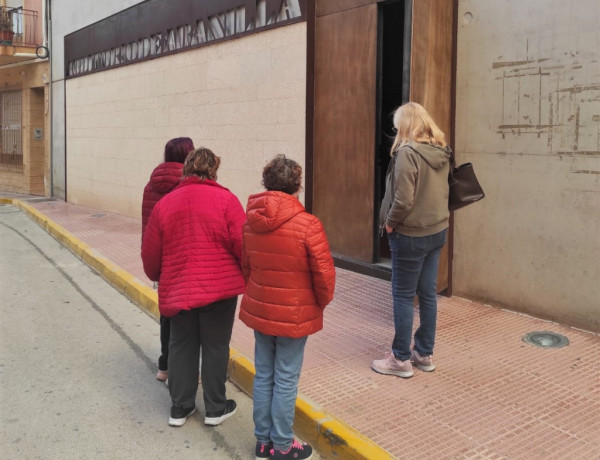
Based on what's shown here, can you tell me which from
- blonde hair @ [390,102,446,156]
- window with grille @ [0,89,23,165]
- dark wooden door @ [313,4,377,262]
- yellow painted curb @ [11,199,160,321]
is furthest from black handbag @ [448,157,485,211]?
window with grille @ [0,89,23,165]

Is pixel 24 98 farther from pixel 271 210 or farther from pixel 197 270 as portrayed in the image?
pixel 271 210

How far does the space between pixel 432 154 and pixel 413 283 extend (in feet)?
2.90

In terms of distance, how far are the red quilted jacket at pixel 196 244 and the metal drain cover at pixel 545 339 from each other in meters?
2.62

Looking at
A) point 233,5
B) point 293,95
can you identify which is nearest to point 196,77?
point 233,5

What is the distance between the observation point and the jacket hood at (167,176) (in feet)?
14.2

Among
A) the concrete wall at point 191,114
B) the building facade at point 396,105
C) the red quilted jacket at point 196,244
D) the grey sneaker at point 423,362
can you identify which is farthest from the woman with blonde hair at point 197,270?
the concrete wall at point 191,114

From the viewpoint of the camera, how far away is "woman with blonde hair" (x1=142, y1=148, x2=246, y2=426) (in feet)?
12.1

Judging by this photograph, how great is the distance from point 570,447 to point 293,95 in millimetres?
5914

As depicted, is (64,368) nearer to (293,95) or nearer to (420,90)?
(420,90)

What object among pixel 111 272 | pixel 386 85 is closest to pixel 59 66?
pixel 111 272

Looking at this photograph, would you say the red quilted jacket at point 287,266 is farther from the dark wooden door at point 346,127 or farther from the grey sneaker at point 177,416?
the dark wooden door at point 346,127

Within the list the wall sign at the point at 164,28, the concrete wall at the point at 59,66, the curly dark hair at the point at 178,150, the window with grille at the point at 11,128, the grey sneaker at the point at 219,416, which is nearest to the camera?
the grey sneaker at the point at 219,416

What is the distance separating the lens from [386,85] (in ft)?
26.2

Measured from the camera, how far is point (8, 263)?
29.4 feet
